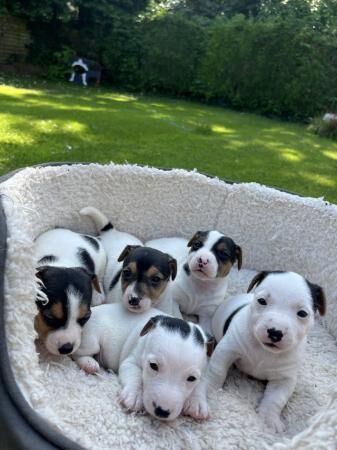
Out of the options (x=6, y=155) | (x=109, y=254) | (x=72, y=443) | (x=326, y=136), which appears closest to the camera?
(x=72, y=443)

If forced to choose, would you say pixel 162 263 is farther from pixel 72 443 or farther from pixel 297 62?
pixel 297 62

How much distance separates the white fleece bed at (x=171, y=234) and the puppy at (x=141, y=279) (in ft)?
1.51

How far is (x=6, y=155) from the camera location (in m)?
5.32

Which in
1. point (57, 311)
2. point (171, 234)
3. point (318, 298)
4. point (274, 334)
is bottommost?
point (171, 234)

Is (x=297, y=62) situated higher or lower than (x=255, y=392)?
higher

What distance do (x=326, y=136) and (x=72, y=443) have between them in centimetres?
1080

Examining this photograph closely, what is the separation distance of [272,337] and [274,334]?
0.7 inches

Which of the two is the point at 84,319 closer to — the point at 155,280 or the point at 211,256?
the point at 155,280

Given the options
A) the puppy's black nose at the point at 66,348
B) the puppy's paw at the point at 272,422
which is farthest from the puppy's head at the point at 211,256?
the puppy's black nose at the point at 66,348

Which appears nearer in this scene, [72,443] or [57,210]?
[72,443]

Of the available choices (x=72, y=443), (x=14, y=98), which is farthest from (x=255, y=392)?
(x=14, y=98)

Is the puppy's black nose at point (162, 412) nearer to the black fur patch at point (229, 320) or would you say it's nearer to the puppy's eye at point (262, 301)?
the puppy's eye at point (262, 301)

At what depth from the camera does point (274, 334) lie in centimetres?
234

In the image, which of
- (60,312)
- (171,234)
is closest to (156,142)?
(171,234)
